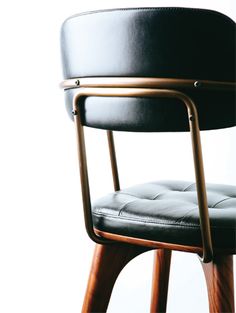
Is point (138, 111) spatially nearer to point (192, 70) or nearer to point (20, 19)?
point (192, 70)

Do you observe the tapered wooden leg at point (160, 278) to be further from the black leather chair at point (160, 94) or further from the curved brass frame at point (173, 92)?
the curved brass frame at point (173, 92)

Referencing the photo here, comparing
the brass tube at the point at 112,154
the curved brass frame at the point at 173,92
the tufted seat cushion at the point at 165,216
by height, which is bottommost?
the tufted seat cushion at the point at 165,216

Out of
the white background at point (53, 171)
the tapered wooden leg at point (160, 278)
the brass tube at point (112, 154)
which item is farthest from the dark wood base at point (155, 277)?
the white background at point (53, 171)

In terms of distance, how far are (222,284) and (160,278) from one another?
0.45 metres

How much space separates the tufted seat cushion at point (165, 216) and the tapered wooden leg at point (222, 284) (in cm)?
8

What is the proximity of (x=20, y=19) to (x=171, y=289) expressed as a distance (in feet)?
3.40

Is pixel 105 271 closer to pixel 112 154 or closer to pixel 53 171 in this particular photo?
pixel 112 154

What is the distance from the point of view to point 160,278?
5.00ft

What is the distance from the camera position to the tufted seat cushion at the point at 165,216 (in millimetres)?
1032

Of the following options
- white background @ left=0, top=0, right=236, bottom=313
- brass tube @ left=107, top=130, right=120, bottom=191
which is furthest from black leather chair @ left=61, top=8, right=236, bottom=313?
white background @ left=0, top=0, right=236, bottom=313

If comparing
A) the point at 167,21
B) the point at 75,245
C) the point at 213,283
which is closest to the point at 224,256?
the point at 213,283

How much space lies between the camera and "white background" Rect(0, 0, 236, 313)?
197 cm

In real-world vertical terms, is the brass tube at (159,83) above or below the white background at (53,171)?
above

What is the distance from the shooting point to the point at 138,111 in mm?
1006
